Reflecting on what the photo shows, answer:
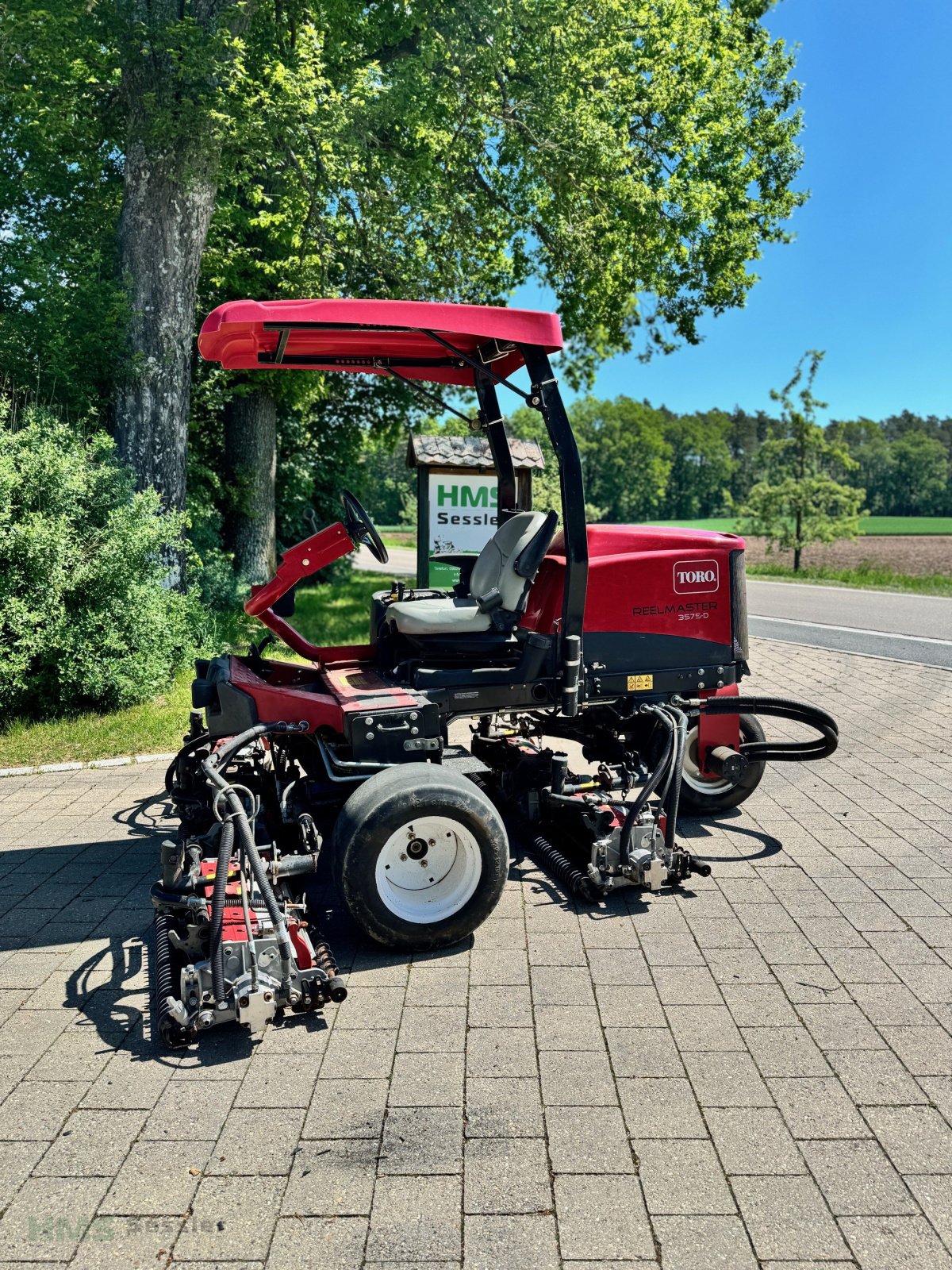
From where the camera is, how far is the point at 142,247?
959 centimetres

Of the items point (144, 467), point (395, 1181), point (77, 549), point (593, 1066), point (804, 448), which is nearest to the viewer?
point (395, 1181)

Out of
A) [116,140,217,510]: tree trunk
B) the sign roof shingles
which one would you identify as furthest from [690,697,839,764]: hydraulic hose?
the sign roof shingles

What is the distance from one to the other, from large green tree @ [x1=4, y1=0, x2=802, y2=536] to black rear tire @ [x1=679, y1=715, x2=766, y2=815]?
6210 millimetres

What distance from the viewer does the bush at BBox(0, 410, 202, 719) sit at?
7430mm

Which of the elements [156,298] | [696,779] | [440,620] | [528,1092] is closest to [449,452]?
[156,298]

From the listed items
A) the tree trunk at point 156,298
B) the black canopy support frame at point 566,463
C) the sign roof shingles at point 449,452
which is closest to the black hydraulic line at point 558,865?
the black canopy support frame at point 566,463

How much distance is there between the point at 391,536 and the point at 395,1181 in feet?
198

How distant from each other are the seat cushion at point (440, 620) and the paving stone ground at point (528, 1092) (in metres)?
1.28

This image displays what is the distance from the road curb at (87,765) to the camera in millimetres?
6773

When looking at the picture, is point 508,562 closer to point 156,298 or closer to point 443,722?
point 443,722

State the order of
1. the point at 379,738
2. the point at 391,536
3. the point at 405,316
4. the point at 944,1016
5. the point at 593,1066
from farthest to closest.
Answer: the point at 391,536
the point at 379,738
the point at 405,316
the point at 944,1016
the point at 593,1066

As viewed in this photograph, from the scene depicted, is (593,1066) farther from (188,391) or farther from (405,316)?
(188,391)

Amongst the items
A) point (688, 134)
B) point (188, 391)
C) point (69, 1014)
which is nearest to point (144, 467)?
point (188, 391)

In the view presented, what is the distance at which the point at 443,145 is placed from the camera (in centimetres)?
1212
